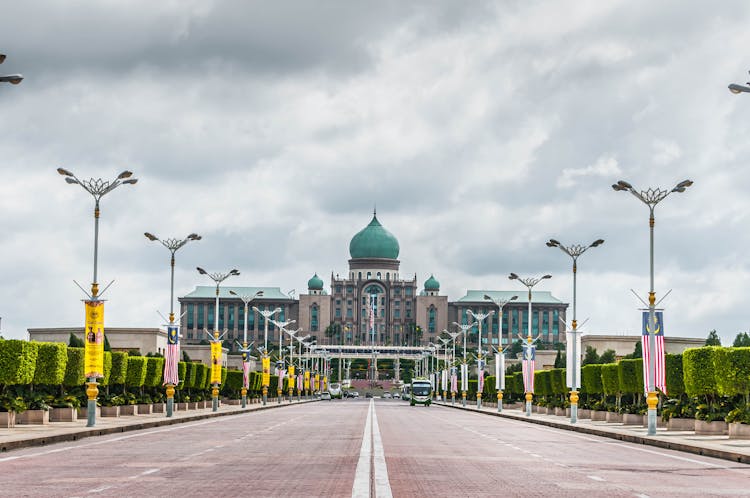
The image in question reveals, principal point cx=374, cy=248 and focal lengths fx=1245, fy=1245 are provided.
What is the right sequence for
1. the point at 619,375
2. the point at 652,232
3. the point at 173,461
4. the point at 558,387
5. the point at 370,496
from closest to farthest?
the point at 370,496
the point at 173,461
the point at 652,232
the point at 619,375
the point at 558,387

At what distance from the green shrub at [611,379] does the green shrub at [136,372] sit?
78.5 feet

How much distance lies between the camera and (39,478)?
21.4 m

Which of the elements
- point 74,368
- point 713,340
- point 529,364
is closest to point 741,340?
point 713,340

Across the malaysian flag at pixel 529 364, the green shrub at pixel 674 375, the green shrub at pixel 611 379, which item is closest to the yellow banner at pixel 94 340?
the green shrub at pixel 674 375

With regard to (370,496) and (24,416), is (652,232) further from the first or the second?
(370,496)

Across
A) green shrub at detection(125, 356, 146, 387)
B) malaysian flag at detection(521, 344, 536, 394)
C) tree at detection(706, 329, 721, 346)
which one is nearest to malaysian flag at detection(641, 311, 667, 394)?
malaysian flag at detection(521, 344, 536, 394)

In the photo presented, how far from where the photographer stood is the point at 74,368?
53969 millimetres

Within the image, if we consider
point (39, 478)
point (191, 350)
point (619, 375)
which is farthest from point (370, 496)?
point (191, 350)

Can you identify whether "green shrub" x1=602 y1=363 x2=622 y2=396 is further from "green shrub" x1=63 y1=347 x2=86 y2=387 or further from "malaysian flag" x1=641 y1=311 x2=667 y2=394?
"green shrub" x1=63 y1=347 x2=86 y2=387

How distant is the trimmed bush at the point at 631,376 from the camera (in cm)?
5806

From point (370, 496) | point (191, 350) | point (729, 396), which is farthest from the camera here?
point (191, 350)

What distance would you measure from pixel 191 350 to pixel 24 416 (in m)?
131

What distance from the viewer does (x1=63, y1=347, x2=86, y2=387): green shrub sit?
53750 millimetres

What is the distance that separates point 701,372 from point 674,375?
5.71m
